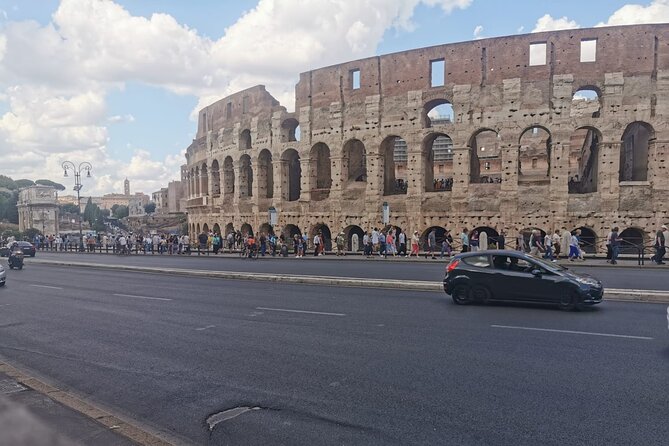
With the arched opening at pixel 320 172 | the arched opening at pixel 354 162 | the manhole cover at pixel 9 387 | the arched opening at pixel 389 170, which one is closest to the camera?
the manhole cover at pixel 9 387

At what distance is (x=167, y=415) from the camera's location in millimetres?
5398

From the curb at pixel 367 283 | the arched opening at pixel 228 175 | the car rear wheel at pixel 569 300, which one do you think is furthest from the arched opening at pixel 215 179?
the car rear wheel at pixel 569 300

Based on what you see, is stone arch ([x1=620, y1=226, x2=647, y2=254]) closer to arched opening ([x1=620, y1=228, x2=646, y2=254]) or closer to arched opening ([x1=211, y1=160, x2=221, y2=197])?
arched opening ([x1=620, y1=228, x2=646, y2=254])

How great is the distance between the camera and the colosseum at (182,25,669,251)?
2606cm

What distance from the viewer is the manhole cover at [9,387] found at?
5.85m

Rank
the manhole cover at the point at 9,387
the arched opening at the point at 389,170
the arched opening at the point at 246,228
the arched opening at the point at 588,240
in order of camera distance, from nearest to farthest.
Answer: the manhole cover at the point at 9,387, the arched opening at the point at 588,240, the arched opening at the point at 389,170, the arched opening at the point at 246,228

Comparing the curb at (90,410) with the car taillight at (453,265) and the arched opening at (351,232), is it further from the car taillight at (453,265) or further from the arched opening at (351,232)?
the arched opening at (351,232)

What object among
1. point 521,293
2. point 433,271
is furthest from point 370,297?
point 433,271

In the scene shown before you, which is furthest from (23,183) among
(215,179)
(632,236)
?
(632,236)

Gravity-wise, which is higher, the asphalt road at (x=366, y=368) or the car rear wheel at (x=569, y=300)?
the car rear wheel at (x=569, y=300)

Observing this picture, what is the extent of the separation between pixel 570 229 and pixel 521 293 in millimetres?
18422

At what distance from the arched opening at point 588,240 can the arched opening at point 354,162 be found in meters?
14.6

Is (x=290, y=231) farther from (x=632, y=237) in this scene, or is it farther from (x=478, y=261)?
(x=478, y=261)

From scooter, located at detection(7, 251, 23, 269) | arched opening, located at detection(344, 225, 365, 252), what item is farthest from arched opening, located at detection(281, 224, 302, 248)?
scooter, located at detection(7, 251, 23, 269)
